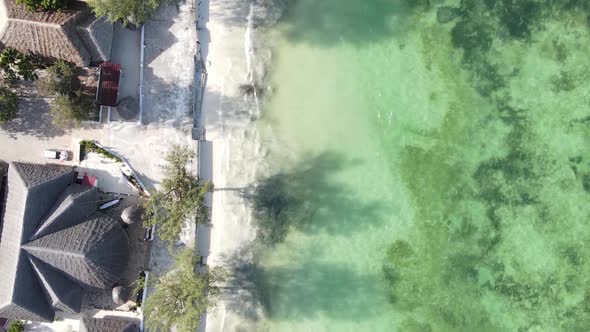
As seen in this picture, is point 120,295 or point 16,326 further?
point 16,326

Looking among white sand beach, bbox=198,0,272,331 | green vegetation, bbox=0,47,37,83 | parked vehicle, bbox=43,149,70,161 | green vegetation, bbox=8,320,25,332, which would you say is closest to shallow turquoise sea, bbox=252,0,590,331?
white sand beach, bbox=198,0,272,331

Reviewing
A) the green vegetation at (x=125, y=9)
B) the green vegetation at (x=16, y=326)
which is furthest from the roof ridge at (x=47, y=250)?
the green vegetation at (x=125, y=9)

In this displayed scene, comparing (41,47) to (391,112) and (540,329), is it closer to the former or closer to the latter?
(391,112)

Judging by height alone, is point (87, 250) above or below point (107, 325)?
above

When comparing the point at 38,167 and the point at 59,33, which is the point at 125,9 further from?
the point at 38,167

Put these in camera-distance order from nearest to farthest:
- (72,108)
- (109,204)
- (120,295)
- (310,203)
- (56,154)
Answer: (72,108)
(120,295)
(109,204)
(56,154)
(310,203)

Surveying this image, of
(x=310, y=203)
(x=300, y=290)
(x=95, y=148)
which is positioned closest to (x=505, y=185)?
(x=310, y=203)
